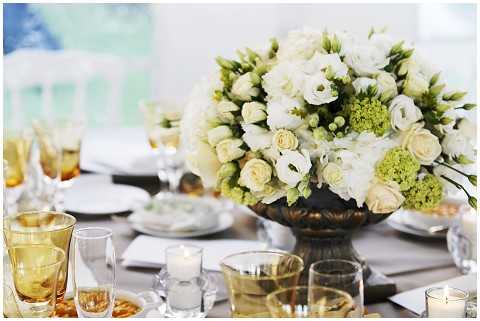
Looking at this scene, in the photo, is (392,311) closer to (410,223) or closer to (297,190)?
(297,190)

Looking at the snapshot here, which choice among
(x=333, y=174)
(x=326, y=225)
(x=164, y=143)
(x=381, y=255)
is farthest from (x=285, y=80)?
(x=164, y=143)

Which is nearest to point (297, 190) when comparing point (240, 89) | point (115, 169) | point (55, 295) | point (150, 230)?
point (240, 89)

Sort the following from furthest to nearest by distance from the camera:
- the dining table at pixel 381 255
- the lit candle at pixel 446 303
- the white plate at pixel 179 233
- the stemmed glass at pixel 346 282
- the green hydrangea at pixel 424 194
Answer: the white plate at pixel 179 233 < the dining table at pixel 381 255 < the green hydrangea at pixel 424 194 < the lit candle at pixel 446 303 < the stemmed glass at pixel 346 282

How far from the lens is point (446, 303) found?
122 centimetres

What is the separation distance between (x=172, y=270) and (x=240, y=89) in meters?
0.33

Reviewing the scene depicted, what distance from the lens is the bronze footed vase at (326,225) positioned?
4.61 feet

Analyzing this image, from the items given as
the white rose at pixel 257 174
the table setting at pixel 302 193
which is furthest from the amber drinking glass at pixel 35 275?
the white rose at pixel 257 174

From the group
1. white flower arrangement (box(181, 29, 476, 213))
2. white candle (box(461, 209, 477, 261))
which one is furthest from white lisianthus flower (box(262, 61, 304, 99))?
white candle (box(461, 209, 477, 261))

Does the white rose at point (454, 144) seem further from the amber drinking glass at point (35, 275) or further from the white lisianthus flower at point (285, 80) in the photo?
the amber drinking glass at point (35, 275)

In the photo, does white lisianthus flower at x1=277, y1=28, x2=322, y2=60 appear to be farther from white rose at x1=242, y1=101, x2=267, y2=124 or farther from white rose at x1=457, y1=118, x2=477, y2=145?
white rose at x1=457, y1=118, x2=477, y2=145

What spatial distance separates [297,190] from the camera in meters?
1.30

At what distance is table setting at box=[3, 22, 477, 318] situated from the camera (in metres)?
1.16

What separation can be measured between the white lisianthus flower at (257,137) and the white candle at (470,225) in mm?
543

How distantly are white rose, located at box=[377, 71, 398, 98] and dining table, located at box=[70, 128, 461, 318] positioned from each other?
39cm
